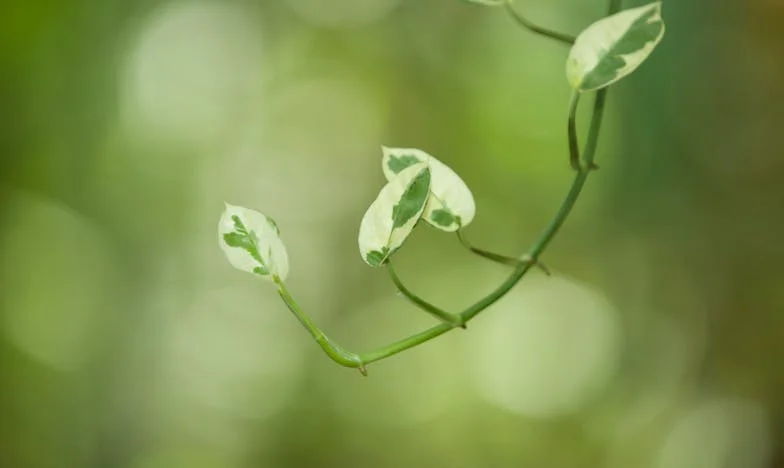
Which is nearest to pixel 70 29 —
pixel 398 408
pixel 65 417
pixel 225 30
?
pixel 225 30

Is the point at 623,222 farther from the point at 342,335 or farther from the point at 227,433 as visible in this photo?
the point at 227,433

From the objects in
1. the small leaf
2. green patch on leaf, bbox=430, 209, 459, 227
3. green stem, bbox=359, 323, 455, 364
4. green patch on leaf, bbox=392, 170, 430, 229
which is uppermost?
the small leaf

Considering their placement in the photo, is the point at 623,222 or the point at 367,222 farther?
the point at 623,222

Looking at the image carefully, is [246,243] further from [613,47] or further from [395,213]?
[613,47]

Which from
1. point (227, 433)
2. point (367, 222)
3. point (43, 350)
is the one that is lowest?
point (227, 433)

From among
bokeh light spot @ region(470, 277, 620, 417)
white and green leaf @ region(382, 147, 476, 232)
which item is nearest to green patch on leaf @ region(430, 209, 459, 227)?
white and green leaf @ region(382, 147, 476, 232)

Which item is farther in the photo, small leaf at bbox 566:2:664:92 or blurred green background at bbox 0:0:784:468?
blurred green background at bbox 0:0:784:468

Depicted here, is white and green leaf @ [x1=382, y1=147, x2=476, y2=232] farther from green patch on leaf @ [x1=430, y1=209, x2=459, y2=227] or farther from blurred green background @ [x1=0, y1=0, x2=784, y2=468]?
blurred green background @ [x1=0, y1=0, x2=784, y2=468]

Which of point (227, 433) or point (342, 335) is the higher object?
point (342, 335)
